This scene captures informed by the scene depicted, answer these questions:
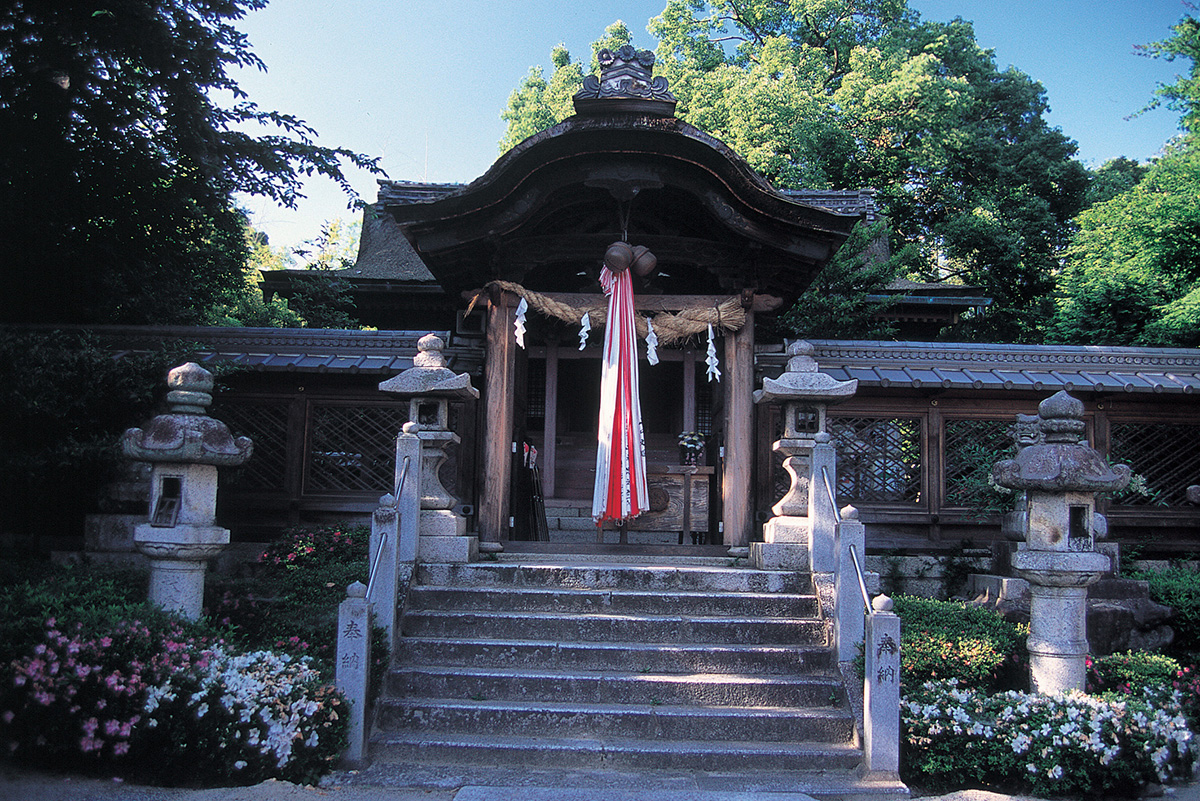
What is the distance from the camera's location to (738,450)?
8.23 metres

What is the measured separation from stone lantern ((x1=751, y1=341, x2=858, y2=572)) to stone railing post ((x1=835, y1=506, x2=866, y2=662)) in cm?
54

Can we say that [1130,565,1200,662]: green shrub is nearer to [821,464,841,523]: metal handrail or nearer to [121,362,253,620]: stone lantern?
[821,464,841,523]: metal handrail

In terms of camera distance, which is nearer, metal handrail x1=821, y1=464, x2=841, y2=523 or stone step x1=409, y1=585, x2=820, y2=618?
stone step x1=409, y1=585, x2=820, y2=618

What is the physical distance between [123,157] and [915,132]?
16.6m

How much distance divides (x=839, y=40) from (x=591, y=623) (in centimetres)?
2173

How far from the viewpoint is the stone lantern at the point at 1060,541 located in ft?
19.7

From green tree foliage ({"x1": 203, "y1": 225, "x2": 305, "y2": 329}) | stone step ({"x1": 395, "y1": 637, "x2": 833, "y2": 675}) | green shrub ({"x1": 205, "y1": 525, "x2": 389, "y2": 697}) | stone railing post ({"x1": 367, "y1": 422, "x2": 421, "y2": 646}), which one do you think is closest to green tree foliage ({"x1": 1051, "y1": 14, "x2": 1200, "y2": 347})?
stone step ({"x1": 395, "y1": 637, "x2": 833, "y2": 675})

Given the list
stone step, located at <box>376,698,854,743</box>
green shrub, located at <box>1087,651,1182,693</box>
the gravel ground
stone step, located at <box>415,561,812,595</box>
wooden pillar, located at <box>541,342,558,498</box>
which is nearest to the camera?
the gravel ground

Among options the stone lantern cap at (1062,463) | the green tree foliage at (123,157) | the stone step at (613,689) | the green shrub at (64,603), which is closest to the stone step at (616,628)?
the stone step at (613,689)

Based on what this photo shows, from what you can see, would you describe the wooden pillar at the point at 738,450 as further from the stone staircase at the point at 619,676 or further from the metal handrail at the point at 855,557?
the metal handrail at the point at 855,557

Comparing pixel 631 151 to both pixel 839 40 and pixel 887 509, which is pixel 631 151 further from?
pixel 839 40

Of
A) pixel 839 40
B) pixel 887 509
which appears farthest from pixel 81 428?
pixel 839 40

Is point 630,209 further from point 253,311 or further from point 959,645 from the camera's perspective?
point 253,311

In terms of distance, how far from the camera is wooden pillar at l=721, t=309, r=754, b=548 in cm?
816
